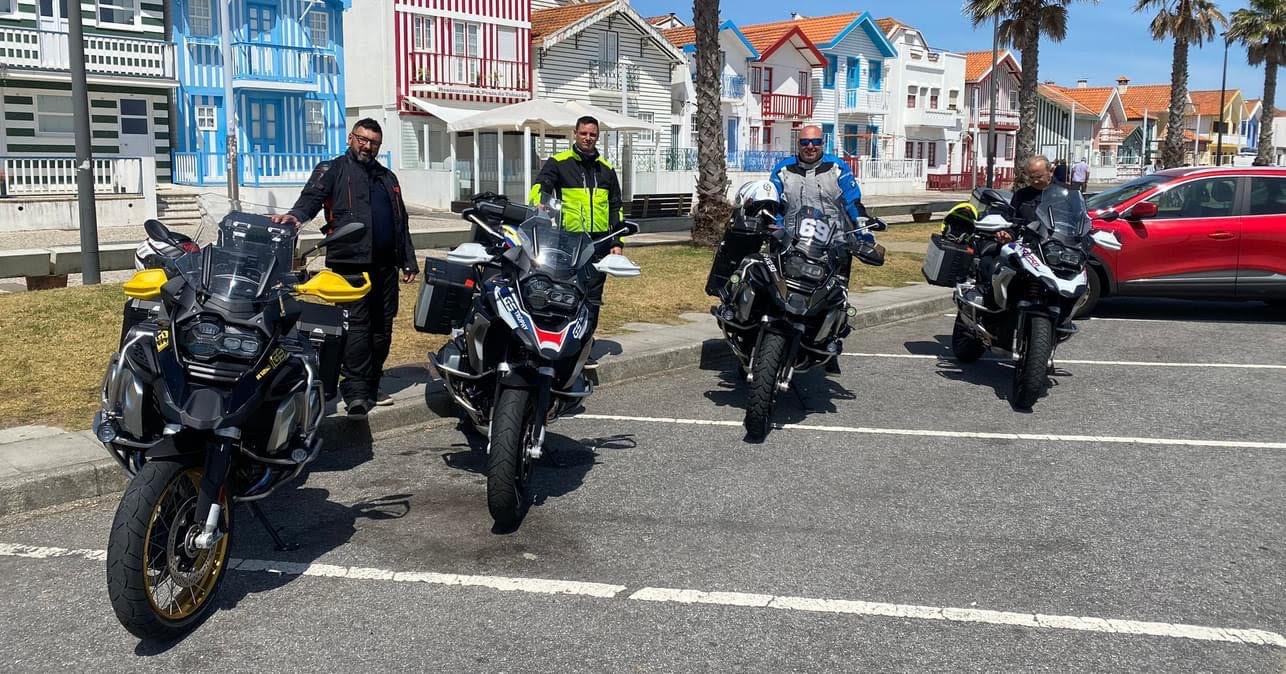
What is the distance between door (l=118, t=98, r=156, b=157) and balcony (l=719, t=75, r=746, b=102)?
25776 mm

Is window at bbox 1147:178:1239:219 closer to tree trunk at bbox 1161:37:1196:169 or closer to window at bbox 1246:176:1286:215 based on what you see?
window at bbox 1246:176:1286:215

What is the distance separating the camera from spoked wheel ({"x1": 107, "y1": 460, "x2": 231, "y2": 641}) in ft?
11.8

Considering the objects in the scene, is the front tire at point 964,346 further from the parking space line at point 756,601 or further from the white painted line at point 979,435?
the parking space line at point 756,601

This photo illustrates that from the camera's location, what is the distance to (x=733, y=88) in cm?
4938

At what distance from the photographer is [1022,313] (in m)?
7.73

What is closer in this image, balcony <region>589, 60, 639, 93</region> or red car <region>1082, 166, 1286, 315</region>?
red car <region>1082, 166, 1286, 315</region>

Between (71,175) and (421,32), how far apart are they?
12.9m

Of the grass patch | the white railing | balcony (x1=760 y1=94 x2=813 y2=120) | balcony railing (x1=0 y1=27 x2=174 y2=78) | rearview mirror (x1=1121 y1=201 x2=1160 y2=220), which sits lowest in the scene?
the grass patch

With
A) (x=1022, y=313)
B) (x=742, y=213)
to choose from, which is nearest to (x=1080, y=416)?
(x=1022, y=313)

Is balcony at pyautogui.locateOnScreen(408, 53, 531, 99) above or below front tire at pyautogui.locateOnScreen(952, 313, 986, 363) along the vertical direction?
above

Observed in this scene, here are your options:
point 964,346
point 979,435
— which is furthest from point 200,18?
point 979,435

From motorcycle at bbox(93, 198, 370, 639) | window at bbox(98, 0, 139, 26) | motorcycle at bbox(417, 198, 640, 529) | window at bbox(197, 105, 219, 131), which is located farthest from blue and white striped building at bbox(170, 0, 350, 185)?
motorcycle at bbox(93, 198, 370, 639)

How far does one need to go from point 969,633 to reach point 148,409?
3.10m

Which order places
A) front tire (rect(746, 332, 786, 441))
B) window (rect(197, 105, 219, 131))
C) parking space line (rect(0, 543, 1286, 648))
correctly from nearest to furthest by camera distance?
parking space line (rect(0, 543, 1286, 648)) → front tire (rect(746, 332, 786, 441)) → window (rect(197, 105, 219, 131))
